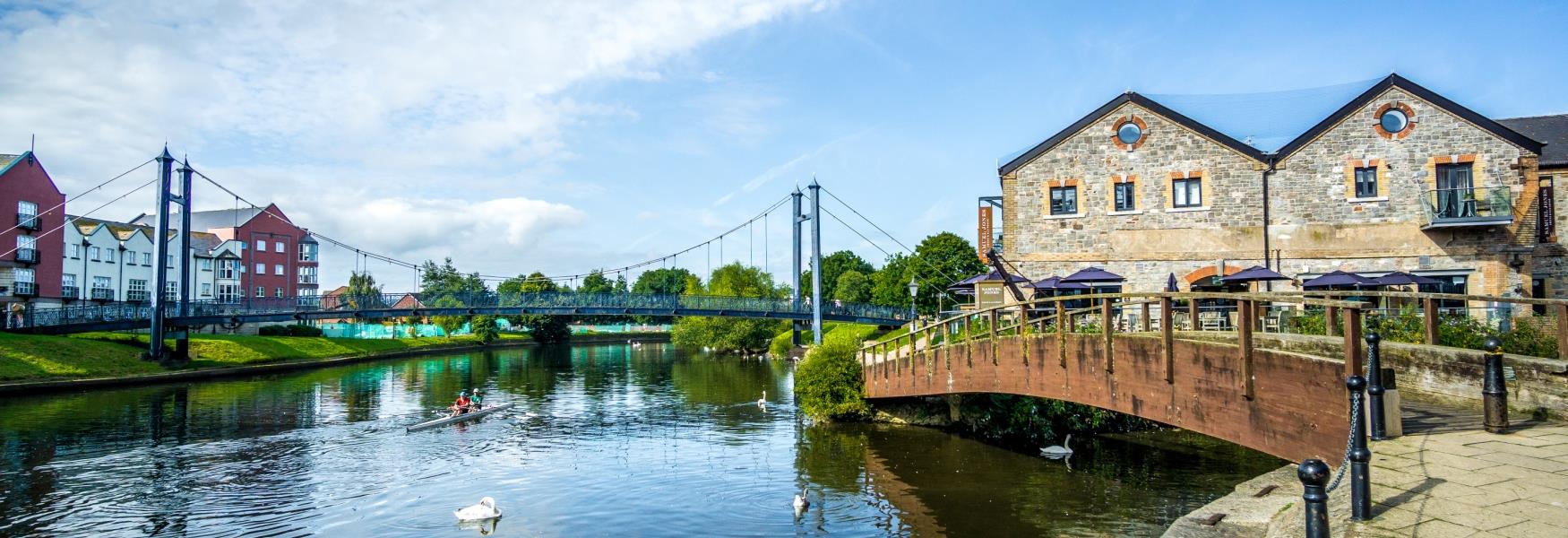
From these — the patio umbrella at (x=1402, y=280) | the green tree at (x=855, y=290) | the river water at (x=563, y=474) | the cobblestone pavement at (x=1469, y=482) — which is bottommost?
the river water at (x=563, y=474)

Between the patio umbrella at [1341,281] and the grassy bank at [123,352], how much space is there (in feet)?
156

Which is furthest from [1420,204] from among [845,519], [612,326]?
[612,326]

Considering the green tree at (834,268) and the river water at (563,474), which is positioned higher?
the green tree at (834,268)

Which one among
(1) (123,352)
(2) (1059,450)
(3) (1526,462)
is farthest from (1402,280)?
(1) (123,352)

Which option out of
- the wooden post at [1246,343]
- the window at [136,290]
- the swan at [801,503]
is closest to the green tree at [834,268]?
the window at [136,290]

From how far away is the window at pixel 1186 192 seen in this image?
2609cm

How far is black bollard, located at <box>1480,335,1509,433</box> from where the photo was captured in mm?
8781

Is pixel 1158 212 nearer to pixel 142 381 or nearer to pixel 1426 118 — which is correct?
pixel 1426 118

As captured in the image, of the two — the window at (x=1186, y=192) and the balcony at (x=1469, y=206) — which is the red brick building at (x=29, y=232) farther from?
the balcony at (x=1469, y=206)

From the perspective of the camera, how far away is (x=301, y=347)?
188 feet

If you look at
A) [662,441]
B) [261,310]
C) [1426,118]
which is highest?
[1426,118]

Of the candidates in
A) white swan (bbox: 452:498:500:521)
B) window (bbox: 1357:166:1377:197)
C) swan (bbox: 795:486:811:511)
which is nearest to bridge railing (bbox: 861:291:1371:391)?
swan (bbox: 795:486:811:511)

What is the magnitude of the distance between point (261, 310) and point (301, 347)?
20.6ft

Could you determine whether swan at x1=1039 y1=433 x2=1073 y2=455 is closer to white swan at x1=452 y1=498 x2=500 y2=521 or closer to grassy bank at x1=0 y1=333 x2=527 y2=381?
white swan at x1=452 y1=498 x2=500 y2=521
